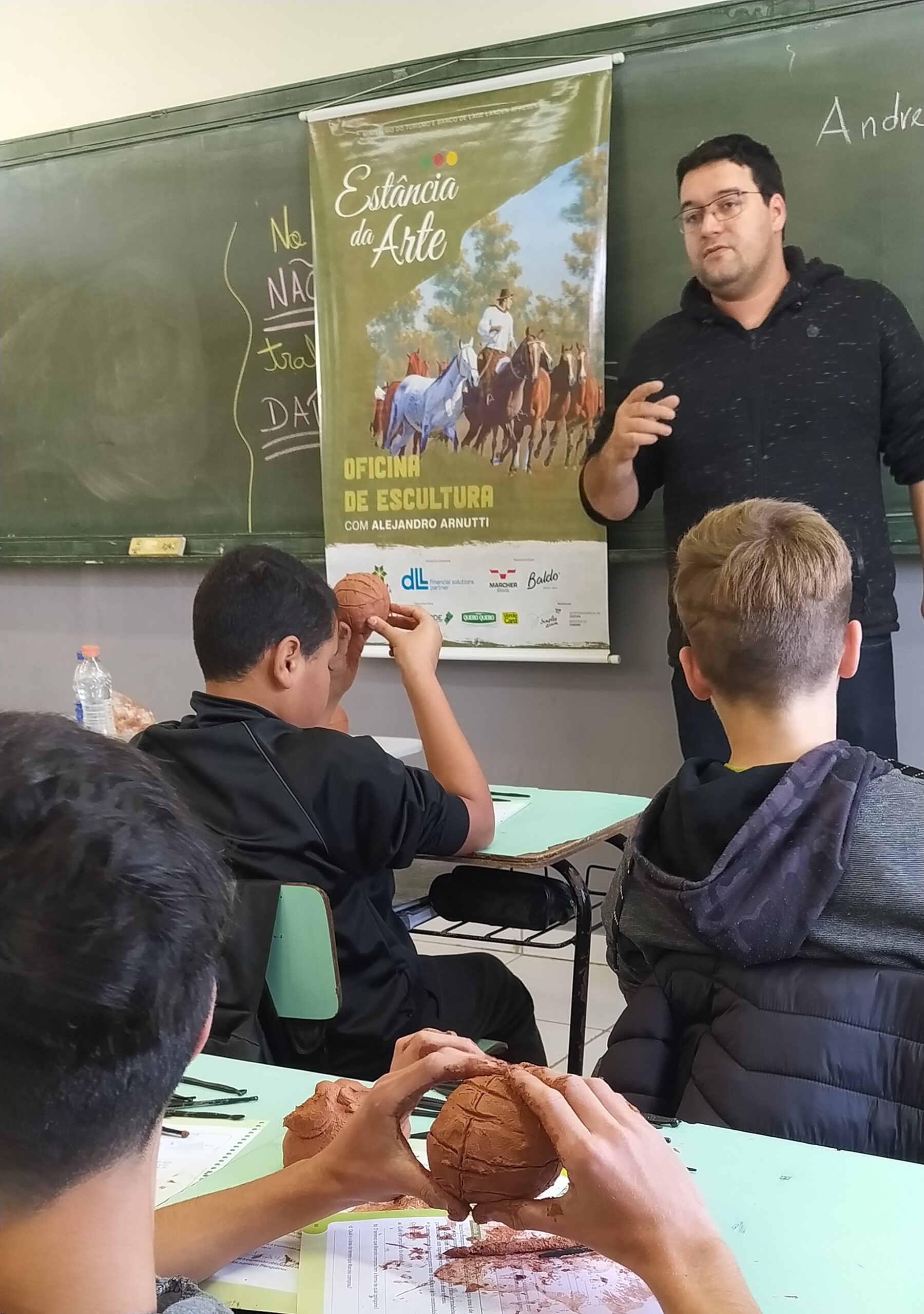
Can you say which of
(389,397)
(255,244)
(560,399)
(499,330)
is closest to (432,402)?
(389,397)

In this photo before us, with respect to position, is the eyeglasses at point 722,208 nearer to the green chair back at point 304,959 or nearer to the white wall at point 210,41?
the white wall at point 210,41

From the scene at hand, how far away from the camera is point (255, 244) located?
3998mm

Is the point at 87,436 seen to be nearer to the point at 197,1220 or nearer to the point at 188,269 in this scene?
the point at 188,269

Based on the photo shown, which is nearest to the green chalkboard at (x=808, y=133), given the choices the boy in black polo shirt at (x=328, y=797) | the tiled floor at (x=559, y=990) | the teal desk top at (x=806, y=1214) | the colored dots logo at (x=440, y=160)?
the colored dots logo at (x=440, y=160)

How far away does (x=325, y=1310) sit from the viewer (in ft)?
2.59

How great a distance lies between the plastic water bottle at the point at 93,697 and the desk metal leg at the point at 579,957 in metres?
0.84

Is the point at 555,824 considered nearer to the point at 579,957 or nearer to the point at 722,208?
the point at 579,957

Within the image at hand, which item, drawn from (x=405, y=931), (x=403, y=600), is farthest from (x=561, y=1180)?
(x=403, y=600)

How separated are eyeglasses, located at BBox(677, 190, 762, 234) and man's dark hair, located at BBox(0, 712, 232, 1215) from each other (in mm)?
2670

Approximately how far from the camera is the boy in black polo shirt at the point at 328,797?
5.48 feet

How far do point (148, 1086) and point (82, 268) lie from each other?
4302mm

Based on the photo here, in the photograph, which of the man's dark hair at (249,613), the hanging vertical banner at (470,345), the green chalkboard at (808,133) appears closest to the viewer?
the man's dark hair at (249,613)

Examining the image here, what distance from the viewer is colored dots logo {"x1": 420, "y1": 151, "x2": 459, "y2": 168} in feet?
11.7

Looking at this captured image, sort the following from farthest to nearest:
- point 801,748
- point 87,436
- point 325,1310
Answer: point 87,436 < point 801,748 < point 325,1310
